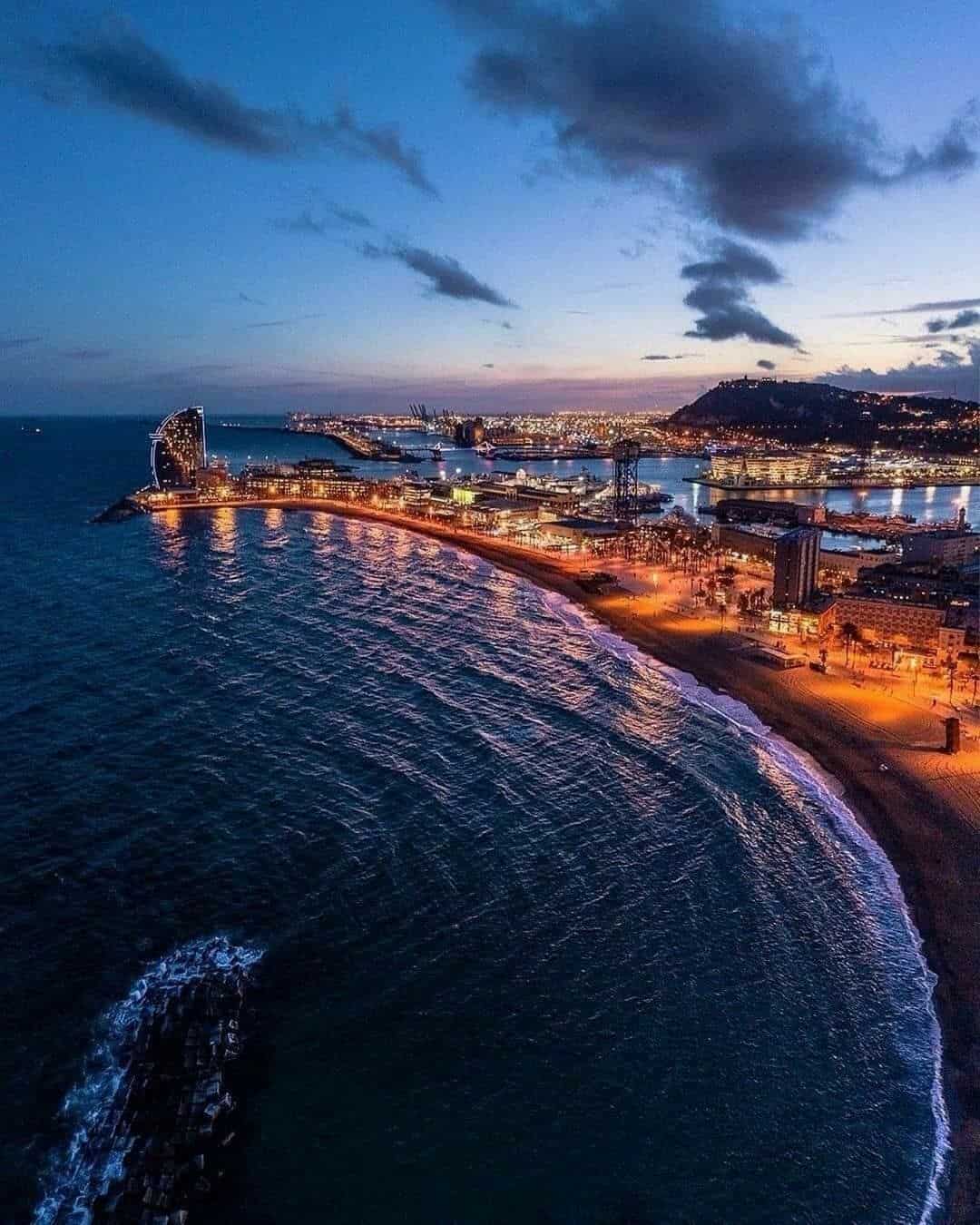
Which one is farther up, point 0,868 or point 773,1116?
point 0,868

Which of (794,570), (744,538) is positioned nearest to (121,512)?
(744,538)

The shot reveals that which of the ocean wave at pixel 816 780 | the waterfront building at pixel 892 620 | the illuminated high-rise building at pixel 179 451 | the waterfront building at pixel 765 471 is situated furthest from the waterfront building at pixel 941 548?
the illuminated high-rise building at pixel 179 451

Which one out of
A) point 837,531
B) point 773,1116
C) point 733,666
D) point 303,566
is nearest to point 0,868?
point 773,1116

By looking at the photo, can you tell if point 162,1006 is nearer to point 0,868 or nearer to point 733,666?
point 0,868

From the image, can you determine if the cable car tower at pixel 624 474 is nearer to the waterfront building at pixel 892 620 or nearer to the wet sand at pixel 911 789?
the wet sand at pixel 911 789

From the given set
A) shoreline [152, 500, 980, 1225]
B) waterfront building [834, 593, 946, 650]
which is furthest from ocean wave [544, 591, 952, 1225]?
waterfront building [834, 593, 946, 650]

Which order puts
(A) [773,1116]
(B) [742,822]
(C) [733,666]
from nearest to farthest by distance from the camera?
(A) [773,1116] < (B) [742,822] < (C) [733,666]

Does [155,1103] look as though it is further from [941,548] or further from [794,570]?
[941,548]
